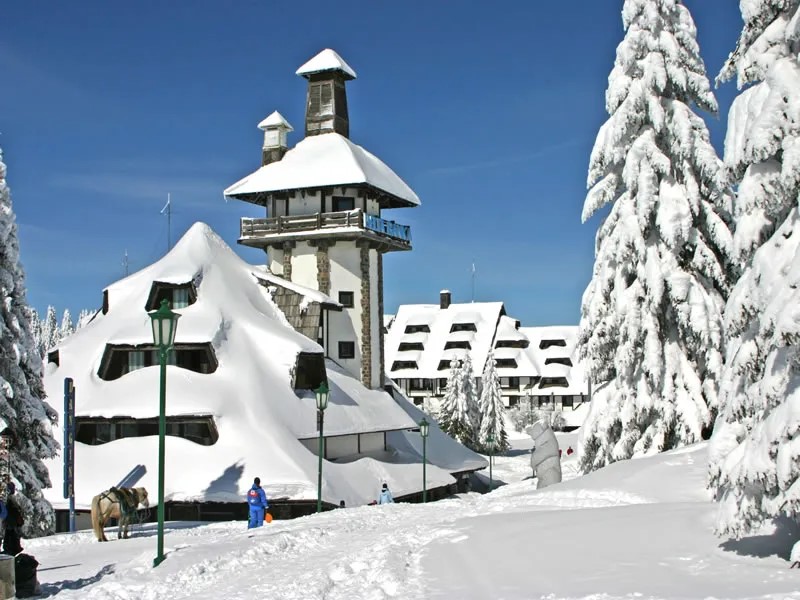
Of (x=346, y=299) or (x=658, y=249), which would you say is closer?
(x=658, y=249)

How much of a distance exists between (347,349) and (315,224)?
641cm

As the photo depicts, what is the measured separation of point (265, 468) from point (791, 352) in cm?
2478

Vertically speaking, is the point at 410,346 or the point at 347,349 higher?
the point at 410,346

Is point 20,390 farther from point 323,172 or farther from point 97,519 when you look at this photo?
point 323,172

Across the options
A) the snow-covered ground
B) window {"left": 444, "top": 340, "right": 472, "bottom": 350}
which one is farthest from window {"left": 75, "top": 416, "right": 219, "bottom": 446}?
window {"left": 444, "top": 340, "right": 472, "bottom": 350}

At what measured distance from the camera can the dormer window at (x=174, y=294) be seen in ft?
126

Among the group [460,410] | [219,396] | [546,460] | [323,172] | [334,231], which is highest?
[323,172]

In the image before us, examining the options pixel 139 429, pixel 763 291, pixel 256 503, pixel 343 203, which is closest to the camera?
pixel 763 291

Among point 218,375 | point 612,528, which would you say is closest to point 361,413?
point 218,375

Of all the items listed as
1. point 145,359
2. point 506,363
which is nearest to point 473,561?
point 145,359

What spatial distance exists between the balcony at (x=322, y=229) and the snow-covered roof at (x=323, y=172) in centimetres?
152

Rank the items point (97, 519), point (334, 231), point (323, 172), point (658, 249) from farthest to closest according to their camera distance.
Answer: point (323, 172)
point (334, 231)
point (658, 249)
point (97, 519)

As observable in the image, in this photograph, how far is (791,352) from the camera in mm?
9555

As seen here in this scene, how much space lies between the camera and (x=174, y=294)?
3884 cm
